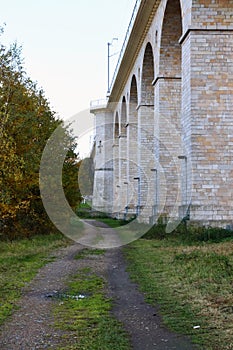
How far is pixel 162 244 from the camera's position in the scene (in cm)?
1470

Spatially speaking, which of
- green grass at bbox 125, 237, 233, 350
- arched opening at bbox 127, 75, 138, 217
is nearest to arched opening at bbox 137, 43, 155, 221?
arched opening at bbox 127, 75, 138, 217

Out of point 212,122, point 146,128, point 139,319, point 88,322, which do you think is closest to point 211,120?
point 212,122

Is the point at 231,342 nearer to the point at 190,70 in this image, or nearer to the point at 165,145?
the point at 190,70

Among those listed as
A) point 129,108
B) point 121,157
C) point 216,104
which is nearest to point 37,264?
point 216,104

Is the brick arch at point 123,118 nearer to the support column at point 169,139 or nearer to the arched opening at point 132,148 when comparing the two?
the arched opening at point 132,148

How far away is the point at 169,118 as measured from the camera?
21.5 metres

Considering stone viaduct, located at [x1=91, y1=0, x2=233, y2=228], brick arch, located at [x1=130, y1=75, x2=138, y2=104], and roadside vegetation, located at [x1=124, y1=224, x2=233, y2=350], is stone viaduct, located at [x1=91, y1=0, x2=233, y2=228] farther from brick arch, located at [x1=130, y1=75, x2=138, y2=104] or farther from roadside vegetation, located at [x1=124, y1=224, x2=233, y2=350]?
roadside vegetation, located at [x1=124, y1=224, x2=233, y2=350]

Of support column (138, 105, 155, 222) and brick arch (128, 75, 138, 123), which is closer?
support column (138, 105, 155, 222)

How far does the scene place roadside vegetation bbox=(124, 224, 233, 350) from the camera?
5523mm

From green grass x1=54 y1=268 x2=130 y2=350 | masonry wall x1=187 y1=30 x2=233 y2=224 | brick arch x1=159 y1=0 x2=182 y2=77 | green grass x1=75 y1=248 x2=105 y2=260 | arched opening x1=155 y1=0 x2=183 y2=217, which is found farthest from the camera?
arched opening x1=155 y1=0 x2=183 y2=217

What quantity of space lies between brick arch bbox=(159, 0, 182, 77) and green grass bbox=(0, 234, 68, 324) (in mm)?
7872

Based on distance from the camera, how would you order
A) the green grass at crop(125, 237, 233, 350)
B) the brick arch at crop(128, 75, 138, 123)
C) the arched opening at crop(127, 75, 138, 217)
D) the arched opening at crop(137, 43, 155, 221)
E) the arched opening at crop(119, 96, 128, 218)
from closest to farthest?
the green grass at crop(125, 237, 233, 350) < the arched opening at crop(137, 43, 155, 221) < the arched opening at crop(127, 75, 138, 217) < the brick arch at crop(128, 75, 138, 123) < the arched opening at crop(119, 96, 128, 218)

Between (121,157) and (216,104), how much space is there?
24.9 meters

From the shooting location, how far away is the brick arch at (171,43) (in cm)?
1966
